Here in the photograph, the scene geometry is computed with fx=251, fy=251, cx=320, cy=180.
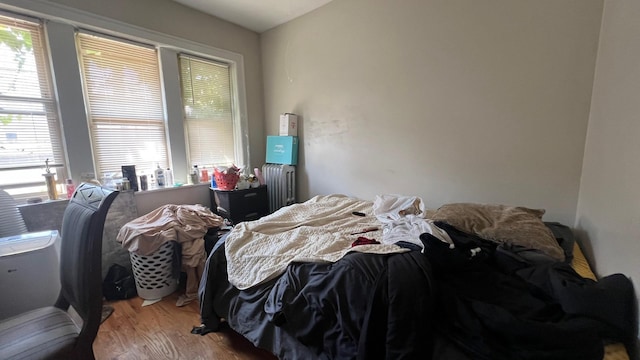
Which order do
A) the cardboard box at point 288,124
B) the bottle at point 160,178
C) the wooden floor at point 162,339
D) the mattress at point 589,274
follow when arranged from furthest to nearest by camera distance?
1. the cardboard box at point 288,124
2. the bottle at point 160,178
3. the wooden floor at point 162,339
4. the mattress at point 589,274

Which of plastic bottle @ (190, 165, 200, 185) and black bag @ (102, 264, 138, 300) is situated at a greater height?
plastic bottle @ (190, 165, 200, 185)

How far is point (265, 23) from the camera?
2.96 m

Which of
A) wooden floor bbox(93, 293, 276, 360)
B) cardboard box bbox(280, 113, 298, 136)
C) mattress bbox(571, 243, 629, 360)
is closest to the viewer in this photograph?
mattress bbox(571, 243, 629, 360)

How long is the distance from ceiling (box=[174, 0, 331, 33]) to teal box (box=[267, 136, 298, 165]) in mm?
1329

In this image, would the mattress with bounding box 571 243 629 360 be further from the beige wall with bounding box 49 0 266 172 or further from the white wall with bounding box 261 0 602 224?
the beige wall with bounding box 49 0 266 172

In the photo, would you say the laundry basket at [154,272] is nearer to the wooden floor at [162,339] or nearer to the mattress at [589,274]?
the wooden floor at [162,339]

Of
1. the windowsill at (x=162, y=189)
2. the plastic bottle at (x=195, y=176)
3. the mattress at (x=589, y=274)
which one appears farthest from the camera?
the plastic bottle at (x=195, y=176)

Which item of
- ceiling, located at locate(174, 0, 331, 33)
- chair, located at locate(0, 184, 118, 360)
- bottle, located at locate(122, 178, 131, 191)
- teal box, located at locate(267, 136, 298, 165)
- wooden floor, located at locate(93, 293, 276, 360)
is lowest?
wooden floor, located at locate(93, 293, 276, 360)

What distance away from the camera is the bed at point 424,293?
81 centimetres

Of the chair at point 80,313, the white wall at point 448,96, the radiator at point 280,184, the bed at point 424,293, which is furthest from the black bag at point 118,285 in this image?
the white wall at point 448,96

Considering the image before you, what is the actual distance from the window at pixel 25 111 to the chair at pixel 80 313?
143cm

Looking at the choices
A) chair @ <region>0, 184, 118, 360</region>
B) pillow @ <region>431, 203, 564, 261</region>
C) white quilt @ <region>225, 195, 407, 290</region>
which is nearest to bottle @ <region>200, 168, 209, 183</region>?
white quilt @ <region>225, 195, 407, 290</region>

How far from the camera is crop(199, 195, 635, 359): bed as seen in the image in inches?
31.8

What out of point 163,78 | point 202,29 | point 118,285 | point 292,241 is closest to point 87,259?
point 292,241
